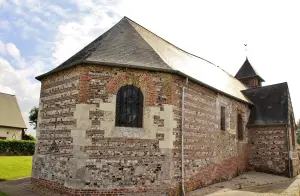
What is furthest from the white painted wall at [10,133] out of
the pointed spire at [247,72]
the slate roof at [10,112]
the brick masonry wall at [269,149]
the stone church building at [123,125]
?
the pointed spire at [247,72]

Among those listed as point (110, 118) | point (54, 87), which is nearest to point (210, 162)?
point (110, 118)

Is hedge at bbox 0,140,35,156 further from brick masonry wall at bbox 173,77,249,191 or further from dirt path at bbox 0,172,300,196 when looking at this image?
brick masonry wall at bbox 173,77,249,191

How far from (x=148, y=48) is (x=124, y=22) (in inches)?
102

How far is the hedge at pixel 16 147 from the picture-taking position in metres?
24.3

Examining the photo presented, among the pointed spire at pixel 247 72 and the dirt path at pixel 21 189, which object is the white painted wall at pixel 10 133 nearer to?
the dirt path at pixel 21 189

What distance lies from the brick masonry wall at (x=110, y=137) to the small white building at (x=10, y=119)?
20.5 m

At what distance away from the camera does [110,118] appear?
922 centimetres

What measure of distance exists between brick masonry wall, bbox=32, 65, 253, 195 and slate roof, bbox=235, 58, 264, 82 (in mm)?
18390

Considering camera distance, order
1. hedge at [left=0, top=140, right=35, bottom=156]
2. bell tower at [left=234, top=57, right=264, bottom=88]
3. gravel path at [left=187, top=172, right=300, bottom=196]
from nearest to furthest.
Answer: gravel path at [left=187, top=172, right=300, bottom=196] → hedge at [left=0, top=140, right=35, bottom=156] → bell tower at [left=234, top=57, right=264, bottom=88]

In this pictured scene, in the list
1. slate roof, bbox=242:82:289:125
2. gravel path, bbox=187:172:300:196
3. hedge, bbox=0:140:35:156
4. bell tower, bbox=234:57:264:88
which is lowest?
gravel path, bbox=187:172:300:196

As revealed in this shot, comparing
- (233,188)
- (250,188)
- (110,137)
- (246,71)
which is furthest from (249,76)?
(110,137)

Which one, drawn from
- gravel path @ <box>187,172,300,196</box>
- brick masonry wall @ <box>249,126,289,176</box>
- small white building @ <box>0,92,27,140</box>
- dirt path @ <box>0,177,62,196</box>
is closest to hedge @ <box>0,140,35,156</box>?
small white building @ <box>0,92,27,140</box>

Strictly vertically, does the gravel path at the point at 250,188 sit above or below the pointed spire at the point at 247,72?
below

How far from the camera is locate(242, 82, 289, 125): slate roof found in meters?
17.2
